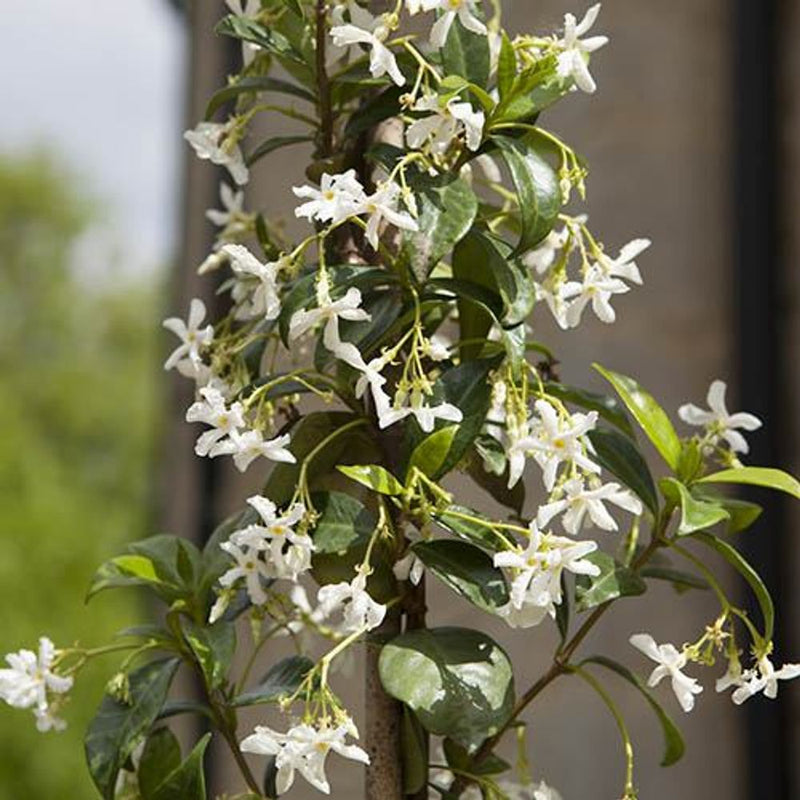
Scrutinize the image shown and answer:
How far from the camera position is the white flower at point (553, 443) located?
0.81 metres

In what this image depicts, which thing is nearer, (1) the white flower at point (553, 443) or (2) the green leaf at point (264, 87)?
(1) the white flower at point (553, 443)

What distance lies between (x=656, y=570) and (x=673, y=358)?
81cm

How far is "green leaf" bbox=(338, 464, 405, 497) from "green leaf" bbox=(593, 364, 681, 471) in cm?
17

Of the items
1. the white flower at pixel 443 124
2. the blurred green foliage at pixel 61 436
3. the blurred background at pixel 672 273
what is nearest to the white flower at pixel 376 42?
the white flower at pixel 443 124

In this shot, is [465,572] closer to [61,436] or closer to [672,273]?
[672,273]

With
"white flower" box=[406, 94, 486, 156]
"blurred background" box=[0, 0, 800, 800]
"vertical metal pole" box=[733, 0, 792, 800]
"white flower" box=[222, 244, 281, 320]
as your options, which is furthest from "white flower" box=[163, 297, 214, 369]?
"vertical metal pole" box=[733, 0, 792, 800]

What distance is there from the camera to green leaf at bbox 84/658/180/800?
90 cm

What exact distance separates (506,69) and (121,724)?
43cm

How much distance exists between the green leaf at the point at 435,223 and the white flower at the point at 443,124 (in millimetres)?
25

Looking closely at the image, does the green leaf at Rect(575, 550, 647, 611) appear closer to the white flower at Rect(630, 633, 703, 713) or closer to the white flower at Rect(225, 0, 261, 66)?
the white flower at Rect(630, 633, 703, 713)

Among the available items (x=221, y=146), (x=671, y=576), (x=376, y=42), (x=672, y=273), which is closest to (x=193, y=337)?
(x=221, y=146)

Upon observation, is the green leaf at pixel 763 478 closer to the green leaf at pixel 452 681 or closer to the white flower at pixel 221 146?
the green leaf at pixel 452 681

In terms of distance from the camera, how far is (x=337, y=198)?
80 centimetres

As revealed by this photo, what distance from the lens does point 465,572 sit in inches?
33.3
